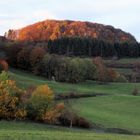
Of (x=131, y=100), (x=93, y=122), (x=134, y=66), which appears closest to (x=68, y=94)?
(x=131, y=100)

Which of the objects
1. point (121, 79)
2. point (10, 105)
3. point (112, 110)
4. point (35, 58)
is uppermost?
point (35, 58)

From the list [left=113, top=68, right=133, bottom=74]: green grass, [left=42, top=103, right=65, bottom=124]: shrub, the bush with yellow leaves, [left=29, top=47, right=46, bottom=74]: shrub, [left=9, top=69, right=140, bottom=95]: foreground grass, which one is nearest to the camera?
the bush with yellow leaves

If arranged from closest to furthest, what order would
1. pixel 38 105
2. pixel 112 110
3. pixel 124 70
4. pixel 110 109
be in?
pixel 38 105, pixel 112 110, pixel 110 109, pixel 124 70

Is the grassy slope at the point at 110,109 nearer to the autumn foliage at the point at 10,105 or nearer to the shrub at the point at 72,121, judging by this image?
the shrub at the point at 72,121

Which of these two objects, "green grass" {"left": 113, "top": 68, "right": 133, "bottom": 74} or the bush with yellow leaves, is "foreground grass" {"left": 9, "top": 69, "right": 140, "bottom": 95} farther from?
"green grass" {"left": 113, "top": 68, "right": 133, "bottom": 74}

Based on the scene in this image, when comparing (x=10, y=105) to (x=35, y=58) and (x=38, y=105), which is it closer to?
(x=38, y=105)

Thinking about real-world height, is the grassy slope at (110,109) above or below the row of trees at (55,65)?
below

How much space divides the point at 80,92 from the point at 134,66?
90266 mm

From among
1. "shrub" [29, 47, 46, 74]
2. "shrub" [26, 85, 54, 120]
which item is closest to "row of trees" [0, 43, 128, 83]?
"shrub" [29, 47, 46, 74]

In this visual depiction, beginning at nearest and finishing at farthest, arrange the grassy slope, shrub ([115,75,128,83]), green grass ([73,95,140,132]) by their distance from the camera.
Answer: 1. green grass ([73,95,140,132])
2. the grassy slope
3. shrub ([115,75,128,83])

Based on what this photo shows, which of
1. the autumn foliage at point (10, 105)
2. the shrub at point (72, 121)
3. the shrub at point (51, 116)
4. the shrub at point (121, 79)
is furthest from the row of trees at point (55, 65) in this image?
the autumn foliage at point (10, 105)

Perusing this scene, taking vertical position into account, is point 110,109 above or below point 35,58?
below

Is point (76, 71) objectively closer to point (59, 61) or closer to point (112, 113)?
point (59, 61)

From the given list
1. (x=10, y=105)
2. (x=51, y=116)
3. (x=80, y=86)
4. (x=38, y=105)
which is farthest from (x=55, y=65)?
(x=10, y=105)
